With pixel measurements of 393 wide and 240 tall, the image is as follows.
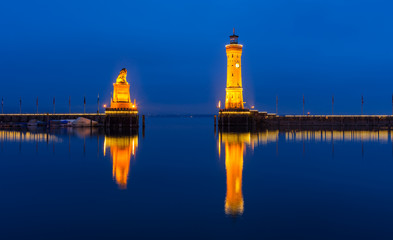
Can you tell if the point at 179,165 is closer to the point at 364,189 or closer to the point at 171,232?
the point at 364,189

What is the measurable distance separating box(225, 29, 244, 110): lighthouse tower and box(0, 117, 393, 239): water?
6300 centimetres

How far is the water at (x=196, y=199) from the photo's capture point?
46.3ft

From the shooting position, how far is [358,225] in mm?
14656

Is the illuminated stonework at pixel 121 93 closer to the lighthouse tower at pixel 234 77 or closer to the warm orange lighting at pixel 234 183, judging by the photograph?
the lighthouse tower at pixel 234 77

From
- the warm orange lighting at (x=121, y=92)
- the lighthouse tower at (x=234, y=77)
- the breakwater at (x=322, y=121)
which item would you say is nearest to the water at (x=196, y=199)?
the warm orange lighting at (x=121, y=92)

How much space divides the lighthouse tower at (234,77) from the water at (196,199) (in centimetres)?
6300

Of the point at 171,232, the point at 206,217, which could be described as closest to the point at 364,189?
the point at 206,217

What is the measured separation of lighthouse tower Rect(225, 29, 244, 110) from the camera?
314ft

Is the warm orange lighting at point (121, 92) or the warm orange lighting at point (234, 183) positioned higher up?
the warm orange lighting at point (121, 92)

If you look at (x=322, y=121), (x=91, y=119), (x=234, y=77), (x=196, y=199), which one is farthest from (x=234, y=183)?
(x=91, y=119)

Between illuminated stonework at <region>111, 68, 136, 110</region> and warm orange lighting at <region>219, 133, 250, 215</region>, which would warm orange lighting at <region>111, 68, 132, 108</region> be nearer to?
illuminated stonework at <region>111, 68, 136, 110</region>

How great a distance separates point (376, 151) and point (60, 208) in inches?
1403

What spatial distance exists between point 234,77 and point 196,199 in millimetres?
78735

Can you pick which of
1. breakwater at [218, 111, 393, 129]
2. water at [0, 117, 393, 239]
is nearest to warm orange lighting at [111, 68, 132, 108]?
breakwater at [218, 111, 393, 129]
